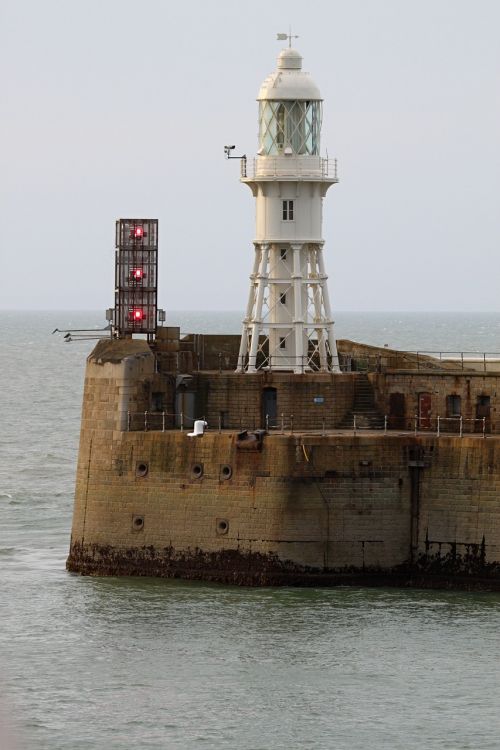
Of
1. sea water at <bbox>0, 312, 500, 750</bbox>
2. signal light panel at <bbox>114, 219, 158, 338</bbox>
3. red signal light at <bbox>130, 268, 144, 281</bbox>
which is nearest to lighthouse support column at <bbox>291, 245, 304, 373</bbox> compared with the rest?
signal light panel at <bbox>114, 219, 158, 338</bbox>

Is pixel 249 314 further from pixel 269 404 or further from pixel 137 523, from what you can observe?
pixel 137 523

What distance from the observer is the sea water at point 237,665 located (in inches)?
1871

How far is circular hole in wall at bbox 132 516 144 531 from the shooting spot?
200 ft

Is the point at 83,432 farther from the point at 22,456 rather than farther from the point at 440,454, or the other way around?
the point at 22,456

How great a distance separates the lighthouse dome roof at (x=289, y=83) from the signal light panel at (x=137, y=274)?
17.9 feet

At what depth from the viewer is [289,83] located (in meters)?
67.0

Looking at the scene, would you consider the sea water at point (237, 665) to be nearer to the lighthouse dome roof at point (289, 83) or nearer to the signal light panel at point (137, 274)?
the signal light panel at point (137, 274)

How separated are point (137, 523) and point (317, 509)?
539cm

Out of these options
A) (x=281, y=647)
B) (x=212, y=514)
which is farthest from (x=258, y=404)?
(x=281, y=647)

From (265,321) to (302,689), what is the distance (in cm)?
1988

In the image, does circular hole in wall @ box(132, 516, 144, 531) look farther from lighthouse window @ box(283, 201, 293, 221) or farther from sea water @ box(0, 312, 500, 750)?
lighthouse window @ box(283, 201, 293, 221)

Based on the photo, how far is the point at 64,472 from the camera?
86.8 m

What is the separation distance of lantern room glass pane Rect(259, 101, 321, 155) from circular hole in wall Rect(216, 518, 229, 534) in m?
13.1

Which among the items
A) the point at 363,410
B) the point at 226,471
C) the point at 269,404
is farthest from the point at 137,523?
the point at 363,410
